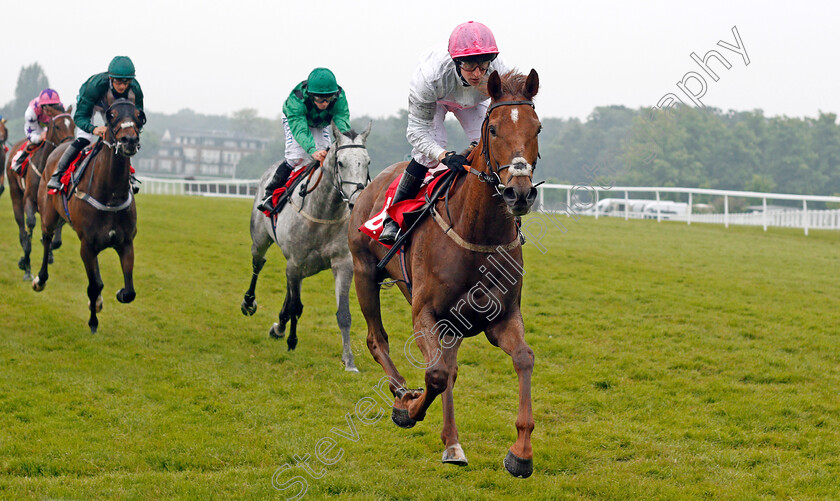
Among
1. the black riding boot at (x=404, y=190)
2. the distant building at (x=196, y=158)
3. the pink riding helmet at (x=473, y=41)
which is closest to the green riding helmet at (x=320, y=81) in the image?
the black riding boot at (x=404, y=190)

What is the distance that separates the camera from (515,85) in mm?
4336

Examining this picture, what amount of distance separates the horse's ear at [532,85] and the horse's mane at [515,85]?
0.09 feet

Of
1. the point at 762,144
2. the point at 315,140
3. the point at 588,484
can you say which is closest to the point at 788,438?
the point at 588,484

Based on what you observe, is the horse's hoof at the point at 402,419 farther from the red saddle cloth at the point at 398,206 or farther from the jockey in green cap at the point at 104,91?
the jockey in green cap at the point at 104,91

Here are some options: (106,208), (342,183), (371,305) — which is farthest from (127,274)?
(371,305)

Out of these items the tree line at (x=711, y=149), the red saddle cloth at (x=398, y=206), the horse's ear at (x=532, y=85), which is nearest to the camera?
the horse's ear at (x=532, y=85)

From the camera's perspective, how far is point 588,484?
17.5 feet

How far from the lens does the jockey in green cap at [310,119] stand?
27.1 ft

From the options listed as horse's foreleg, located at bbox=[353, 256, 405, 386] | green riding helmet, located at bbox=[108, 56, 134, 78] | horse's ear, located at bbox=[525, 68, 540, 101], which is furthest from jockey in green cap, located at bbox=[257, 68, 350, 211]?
horse's ear, located at bbox=[525, 68, 540, 101]

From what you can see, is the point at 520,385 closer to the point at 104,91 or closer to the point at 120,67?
the point at 120,67

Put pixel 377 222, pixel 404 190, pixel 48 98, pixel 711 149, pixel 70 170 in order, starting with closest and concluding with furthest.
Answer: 1. pixel 404 190
2. pixel 377 222
3. pixel 70 170
4. pixel 48 98
5. pixel 711 149

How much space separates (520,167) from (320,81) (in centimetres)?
475

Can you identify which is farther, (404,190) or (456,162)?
(404,190)

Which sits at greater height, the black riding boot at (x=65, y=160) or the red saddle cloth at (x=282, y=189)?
the black riding boot at (x=65, y=160)
